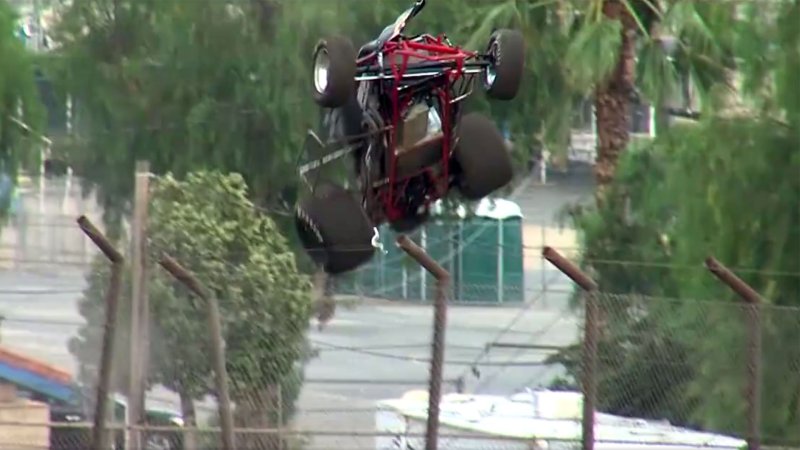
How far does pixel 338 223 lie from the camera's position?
734cm

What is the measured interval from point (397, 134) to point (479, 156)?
55 cm

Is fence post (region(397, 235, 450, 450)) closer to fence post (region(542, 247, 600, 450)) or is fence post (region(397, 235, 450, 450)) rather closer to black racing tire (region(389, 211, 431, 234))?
black racing tire (region(389, 211, 431, 234))

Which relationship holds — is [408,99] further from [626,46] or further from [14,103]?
[14,103]

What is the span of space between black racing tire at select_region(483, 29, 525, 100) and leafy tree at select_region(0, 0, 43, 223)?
8.86 metres

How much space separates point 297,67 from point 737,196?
15.8ft

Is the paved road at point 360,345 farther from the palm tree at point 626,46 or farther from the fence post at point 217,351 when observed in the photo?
the palm tree at point 626,46

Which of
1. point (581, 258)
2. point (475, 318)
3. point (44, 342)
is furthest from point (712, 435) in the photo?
point (581, 258)

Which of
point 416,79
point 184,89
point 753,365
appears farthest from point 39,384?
point 184,89

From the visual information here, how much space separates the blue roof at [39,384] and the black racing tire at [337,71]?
4387 mm

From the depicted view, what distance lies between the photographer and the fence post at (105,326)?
830 centimetres

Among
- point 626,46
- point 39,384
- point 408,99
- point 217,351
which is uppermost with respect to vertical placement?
point 626,46

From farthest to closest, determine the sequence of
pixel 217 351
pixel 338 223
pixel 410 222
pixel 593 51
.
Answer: pixel 593 51 < pixel 217 351 < pixel 410 222 < pixel 338 223

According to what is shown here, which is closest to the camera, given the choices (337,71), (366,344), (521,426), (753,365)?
(337,71)

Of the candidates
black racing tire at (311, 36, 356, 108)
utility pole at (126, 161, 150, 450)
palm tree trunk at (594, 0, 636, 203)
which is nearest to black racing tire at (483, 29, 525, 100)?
black racing tire at (311, 36, 356, 108)
